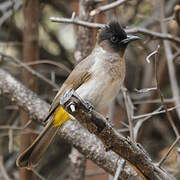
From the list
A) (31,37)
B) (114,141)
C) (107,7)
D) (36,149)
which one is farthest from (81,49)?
(114,141)

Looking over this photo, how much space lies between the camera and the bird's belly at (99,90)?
112 inches

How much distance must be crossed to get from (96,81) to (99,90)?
0.17 ft

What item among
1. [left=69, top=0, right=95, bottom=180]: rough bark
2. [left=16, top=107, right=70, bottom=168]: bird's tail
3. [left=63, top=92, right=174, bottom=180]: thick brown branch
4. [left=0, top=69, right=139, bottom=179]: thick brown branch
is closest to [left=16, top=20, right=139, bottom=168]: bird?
[left=16, top=107, right=70, bottom=168]: bird's tail

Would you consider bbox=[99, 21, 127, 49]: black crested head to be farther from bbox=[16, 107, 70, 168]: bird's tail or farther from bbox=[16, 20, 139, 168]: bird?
bbox=[16, 107, 70, 168]: bird's tail

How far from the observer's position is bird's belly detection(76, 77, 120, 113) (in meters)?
2.86

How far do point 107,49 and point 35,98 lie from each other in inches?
19.5

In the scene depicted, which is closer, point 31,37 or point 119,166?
point 119,166

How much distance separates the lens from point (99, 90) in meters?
2.86

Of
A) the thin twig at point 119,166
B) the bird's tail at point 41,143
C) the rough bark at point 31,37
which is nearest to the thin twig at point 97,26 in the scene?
the bird's tail at point 41,143

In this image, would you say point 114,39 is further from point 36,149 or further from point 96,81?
point 36,149

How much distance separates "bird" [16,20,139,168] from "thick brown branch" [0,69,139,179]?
101mm

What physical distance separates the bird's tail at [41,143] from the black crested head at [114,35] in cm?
47

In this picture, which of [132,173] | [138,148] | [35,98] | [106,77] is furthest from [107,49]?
[138,148]

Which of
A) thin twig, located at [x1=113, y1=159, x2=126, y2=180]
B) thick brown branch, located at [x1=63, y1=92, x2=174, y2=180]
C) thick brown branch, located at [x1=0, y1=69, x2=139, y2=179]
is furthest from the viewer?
thick brown branch, located at [x1=0, y1=69, x2=139, y2=179]
